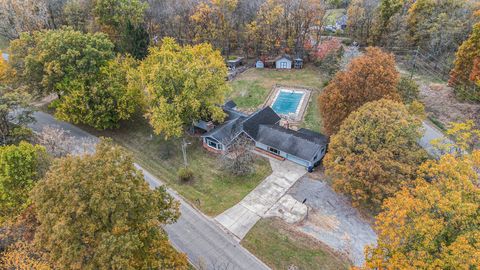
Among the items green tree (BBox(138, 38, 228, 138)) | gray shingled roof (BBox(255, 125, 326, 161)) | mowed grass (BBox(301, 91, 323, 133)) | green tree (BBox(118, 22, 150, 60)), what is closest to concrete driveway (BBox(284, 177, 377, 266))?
gray shingled roof (BBox(255, 125, 326, 161))

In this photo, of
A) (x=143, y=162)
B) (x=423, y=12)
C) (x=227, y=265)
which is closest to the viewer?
(x=227, y=265)

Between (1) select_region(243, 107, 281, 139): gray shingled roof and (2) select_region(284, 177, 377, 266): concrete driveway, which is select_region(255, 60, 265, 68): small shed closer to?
(1) select_region(243, 107, 281, 139): gray shingled roof

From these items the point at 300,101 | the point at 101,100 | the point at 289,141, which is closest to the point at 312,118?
the point at 300,101

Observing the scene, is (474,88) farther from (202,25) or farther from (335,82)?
(202,25)

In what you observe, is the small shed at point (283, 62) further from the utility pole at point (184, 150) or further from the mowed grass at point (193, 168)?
the utility pole at point (184, 150)

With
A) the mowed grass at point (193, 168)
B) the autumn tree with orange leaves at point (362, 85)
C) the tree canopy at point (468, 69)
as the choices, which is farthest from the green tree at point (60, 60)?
the tree canopy at point (468, 69)

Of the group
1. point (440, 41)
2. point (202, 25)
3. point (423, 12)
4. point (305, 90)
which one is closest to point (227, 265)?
point (305, 90)
